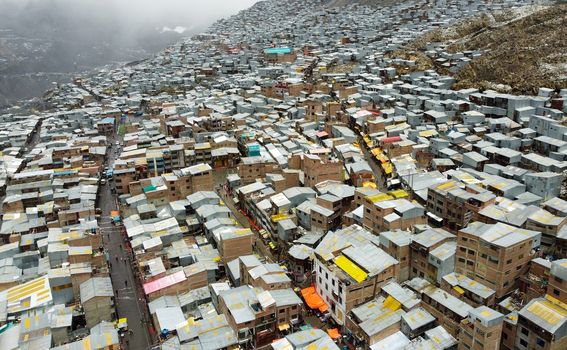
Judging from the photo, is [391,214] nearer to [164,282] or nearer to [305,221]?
[305,221]

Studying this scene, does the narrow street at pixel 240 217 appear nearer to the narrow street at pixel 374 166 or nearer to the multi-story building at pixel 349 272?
the multi-story building at pixel 349 272

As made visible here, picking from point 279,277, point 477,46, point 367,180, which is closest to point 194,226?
point 279,277

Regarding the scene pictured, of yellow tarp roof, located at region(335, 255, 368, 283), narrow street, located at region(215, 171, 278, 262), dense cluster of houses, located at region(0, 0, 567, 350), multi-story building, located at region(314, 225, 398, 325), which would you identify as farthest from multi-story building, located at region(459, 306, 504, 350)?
narrow street, located at region(215, 171, 278, 262)

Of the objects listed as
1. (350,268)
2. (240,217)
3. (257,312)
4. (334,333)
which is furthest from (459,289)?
(240,217)

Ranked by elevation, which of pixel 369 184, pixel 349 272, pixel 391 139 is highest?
pixel 391 139

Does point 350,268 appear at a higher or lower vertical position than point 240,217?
higher

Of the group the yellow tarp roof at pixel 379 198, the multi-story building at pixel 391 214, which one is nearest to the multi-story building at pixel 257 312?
the multi-story building at pixel 391 214
